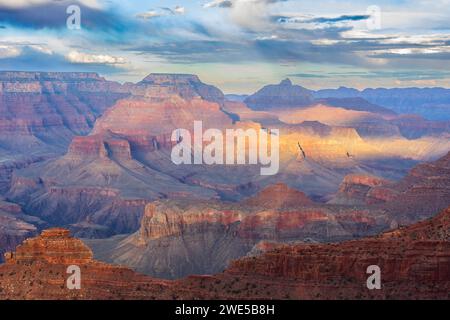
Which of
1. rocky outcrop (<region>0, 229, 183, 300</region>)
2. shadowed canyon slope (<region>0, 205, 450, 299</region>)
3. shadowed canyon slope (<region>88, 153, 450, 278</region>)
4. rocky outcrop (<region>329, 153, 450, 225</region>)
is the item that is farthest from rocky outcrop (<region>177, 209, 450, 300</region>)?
rocky outcrop (<region>329, 153, 450, 225</region>)

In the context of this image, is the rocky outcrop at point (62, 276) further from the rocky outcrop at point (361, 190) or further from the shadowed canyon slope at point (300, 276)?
the rocky outcrop at point (361, 190)

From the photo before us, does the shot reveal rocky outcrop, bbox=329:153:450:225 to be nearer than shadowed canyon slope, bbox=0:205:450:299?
No

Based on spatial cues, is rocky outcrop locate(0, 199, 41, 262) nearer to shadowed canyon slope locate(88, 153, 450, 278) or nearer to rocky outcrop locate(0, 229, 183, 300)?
shadowed canyon slope locate(88, 153, 450, 278)

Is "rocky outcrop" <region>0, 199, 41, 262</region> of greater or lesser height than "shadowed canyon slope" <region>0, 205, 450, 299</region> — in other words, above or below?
below

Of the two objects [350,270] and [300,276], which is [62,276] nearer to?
[300,276]

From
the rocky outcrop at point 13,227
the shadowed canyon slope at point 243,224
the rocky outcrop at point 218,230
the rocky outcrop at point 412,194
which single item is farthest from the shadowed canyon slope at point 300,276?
the rocky outcrop at point 13,227

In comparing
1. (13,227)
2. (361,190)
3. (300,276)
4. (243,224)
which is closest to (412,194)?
(243,224)
